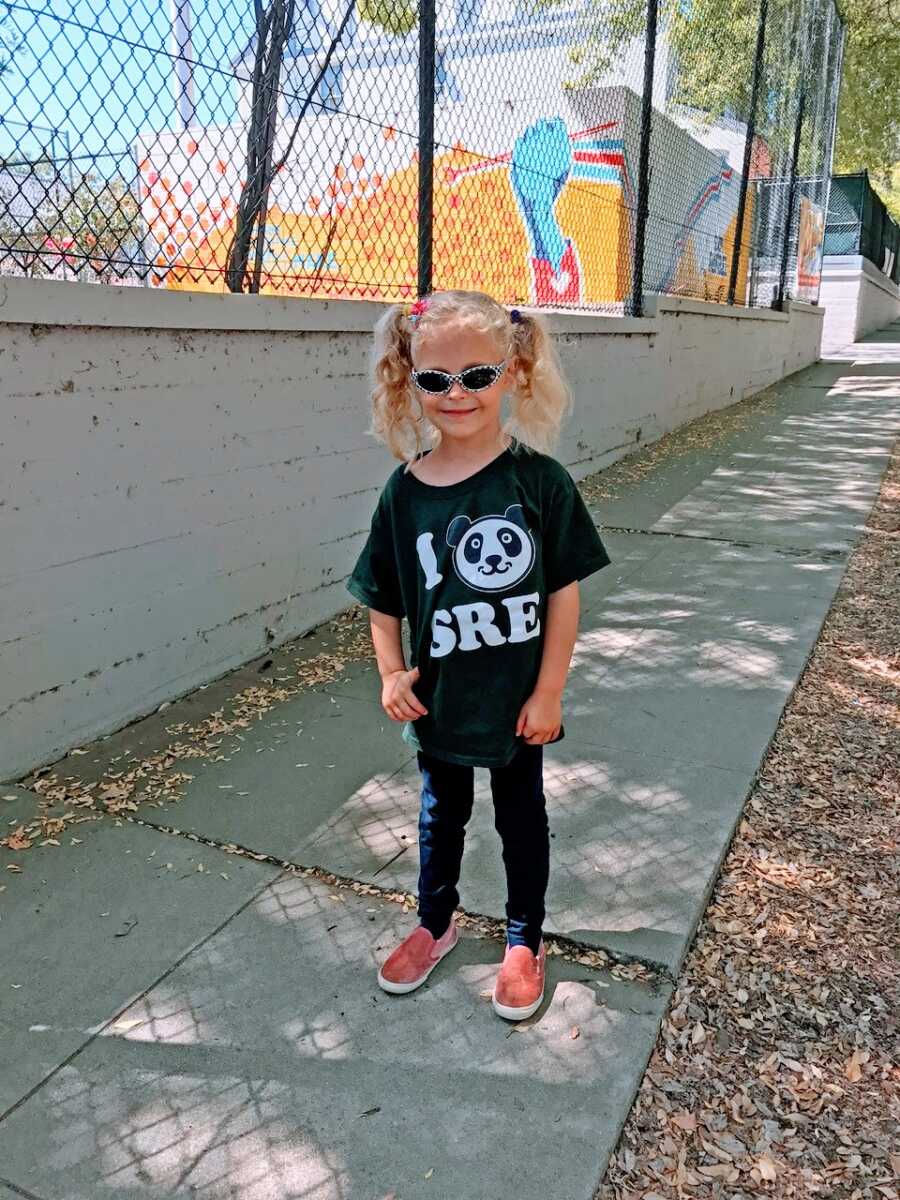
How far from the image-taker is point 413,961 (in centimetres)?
219

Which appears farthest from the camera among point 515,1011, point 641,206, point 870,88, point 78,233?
point 870,88

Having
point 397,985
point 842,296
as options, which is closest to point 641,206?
point 397,985

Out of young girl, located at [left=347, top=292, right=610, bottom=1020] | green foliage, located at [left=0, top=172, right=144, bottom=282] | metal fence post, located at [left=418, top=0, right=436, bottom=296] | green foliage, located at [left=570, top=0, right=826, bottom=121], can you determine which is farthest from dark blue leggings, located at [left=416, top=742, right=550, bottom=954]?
green foliage, located at [left=570, top=0, right=826, bottom=121]

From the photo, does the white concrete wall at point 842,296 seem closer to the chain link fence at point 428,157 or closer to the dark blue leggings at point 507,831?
the chain link fence at point 428,157

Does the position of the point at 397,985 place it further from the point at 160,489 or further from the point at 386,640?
the point at 160,489

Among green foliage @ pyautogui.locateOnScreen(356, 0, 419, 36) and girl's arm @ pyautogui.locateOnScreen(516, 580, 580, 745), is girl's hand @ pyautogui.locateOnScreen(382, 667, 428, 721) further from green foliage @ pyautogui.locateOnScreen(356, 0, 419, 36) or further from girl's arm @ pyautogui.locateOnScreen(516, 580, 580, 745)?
green foliage @ pyautogui.locateOnScreen(356, 0, 419, 36)

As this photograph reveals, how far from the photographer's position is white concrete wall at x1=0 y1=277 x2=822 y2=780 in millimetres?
2945

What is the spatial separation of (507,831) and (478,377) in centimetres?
99

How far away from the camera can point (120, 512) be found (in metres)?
3.24

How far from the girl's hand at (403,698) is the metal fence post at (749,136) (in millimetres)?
10344

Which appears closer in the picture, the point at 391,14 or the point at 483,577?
the point at 483,577

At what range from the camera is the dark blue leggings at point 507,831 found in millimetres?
2129

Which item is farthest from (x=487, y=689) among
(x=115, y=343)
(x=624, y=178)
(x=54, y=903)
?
(x=624, y=178)

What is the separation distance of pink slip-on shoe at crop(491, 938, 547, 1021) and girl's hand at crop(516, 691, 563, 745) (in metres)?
0.52
